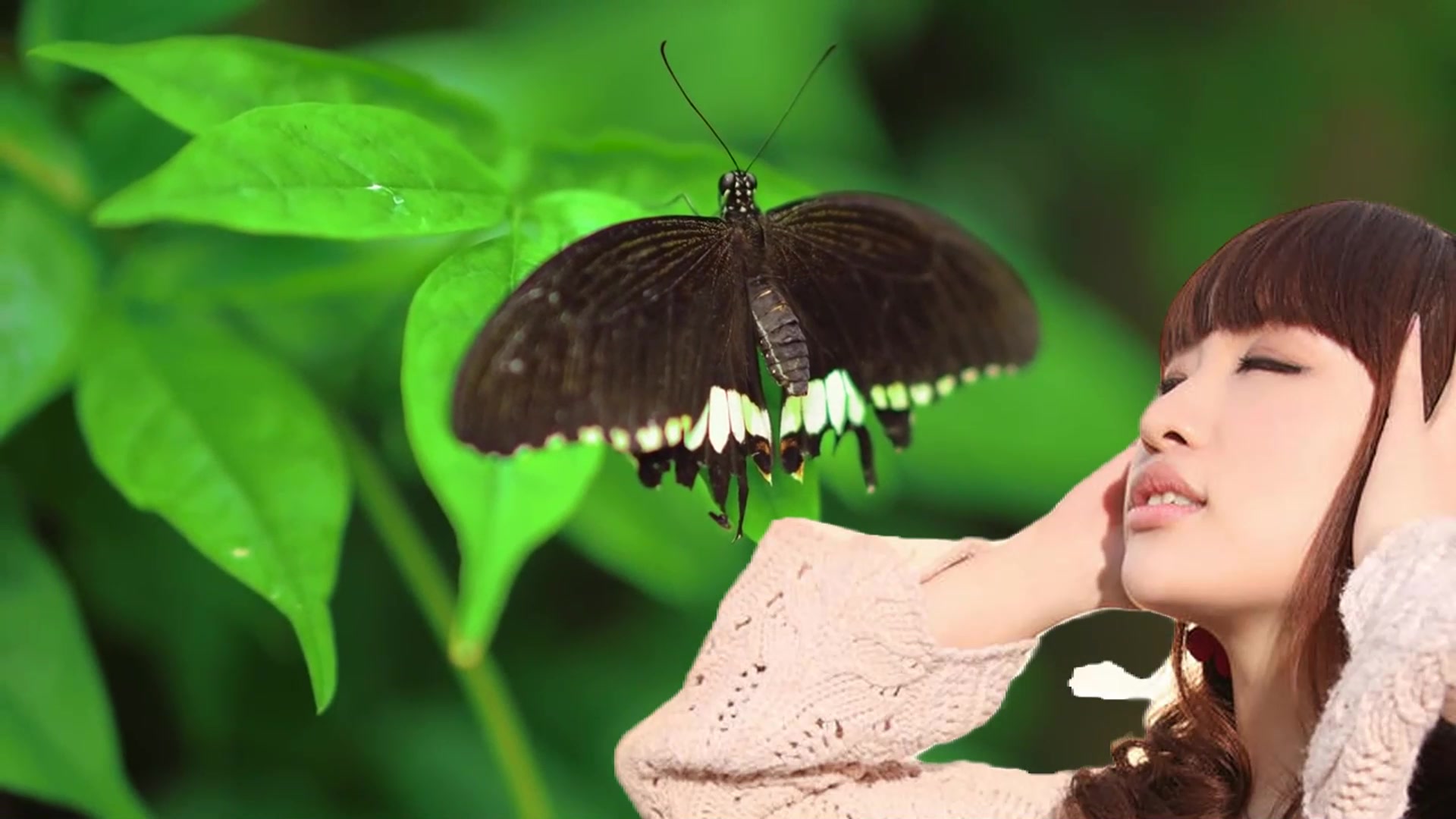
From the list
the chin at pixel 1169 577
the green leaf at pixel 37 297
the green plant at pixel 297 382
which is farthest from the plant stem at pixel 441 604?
the chin at pixel 1169 577

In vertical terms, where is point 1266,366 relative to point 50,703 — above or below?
above

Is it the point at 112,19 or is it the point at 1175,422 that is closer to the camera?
the point at 1175,422

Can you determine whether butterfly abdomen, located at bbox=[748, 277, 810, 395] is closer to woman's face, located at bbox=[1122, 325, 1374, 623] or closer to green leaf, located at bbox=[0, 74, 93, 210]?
woman's face, located at bbox=[1122, 325, 1374, 623]

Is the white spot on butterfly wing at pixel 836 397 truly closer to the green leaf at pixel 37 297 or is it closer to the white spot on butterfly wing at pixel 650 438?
the white spot on butterfly wing at pixel 650 438

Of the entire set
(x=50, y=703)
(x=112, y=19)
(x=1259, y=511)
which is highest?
(x=112, y=19)

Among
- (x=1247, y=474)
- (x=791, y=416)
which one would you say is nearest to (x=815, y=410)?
(x=791, y=416)

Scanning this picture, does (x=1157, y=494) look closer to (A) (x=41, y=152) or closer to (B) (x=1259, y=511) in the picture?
(B) (x=1259, y=511)

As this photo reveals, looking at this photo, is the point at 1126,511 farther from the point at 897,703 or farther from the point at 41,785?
the point at 41,785
